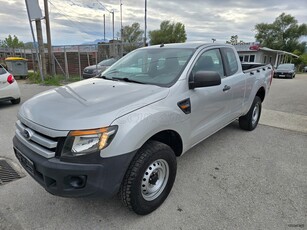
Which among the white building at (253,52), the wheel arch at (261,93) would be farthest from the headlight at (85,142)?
the white building at (253,52)

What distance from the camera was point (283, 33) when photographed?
48.3m

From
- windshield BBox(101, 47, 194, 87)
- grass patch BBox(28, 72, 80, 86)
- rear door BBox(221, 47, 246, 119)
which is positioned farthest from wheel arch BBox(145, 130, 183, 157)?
grass patch BBox(28, 72, 80, 86)

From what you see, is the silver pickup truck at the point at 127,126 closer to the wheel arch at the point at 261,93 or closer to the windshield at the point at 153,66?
the windshield at the point at 153,66

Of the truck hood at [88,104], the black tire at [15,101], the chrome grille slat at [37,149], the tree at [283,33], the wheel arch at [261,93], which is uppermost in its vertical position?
the tree at [283,33]

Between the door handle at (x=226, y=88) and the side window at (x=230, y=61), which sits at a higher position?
the side window at (x=230, y=61)

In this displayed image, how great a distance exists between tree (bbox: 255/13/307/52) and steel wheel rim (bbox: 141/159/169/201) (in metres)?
54.0

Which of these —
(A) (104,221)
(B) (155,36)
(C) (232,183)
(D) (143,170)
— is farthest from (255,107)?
(B) (155,36)

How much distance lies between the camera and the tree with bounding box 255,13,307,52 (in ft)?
155

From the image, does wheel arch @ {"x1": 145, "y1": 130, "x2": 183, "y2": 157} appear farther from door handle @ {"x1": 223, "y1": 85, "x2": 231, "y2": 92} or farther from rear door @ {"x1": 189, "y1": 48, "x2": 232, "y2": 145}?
door handle @ {"x1": 223, "y1": 85, "x2": 231, "y2": 92}

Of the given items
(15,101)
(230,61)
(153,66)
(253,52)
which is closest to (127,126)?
(153,66)

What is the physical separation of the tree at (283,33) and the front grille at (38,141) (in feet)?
180

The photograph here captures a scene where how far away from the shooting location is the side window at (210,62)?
120 inches

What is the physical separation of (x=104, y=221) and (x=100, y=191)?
0.56m

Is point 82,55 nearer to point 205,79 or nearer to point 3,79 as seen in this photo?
point 3,79
